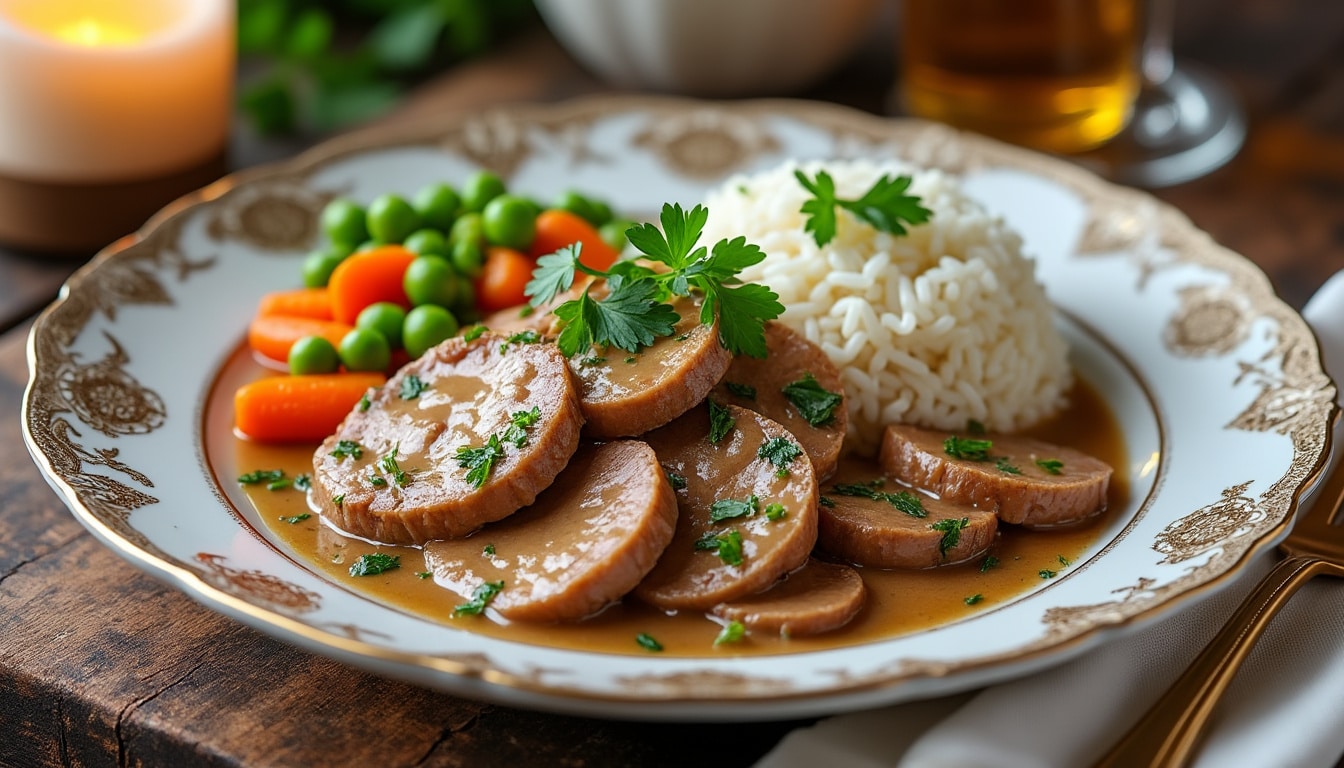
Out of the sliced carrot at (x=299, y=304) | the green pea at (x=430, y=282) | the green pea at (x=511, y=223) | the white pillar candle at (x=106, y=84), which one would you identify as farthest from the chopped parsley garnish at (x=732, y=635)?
the white pillar candle at (x=106, y=84)

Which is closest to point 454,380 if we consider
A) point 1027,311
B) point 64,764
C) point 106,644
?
point 106,644

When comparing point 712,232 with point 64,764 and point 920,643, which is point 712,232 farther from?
point 64,764

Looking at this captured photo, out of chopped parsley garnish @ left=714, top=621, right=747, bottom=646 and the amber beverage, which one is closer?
chopped parsley garnish @ left=714, top=621, right=747, bottom=646

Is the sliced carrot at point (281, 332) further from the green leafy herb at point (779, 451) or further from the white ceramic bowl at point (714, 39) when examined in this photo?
the white ceramic bowl at point (714, 39)

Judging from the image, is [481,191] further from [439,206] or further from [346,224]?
[346,224]

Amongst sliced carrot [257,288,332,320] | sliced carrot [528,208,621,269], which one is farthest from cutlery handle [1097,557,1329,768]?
sliced carrot [257,288,332,320]

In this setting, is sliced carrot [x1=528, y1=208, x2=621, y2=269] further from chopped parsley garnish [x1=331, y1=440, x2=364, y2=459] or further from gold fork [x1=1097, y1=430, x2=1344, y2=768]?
gold fork [x1=1097, y1=430, x2=1344, y2=768]
